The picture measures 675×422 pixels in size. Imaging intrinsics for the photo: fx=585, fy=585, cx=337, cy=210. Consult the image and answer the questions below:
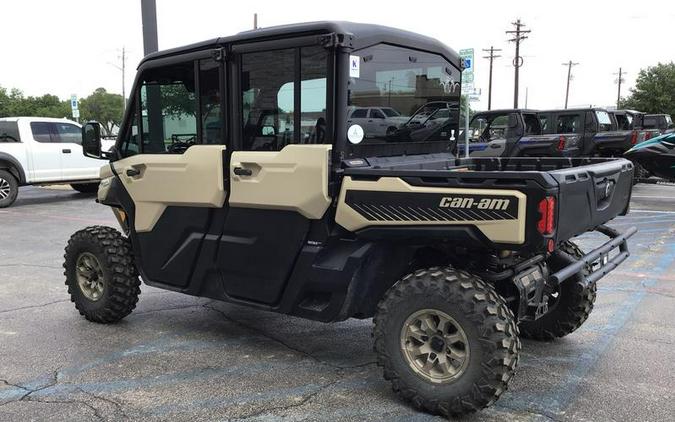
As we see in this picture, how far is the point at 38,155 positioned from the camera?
13.5m

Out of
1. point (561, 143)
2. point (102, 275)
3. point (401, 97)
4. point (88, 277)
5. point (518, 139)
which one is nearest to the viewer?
point (401, 97)

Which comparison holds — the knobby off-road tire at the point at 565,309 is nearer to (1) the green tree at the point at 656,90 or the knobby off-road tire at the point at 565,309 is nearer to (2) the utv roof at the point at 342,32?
(2) the utv roof at the point at 342,32

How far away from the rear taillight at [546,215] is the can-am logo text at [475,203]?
0.54 ft

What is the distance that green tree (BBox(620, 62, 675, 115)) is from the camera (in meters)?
44.2

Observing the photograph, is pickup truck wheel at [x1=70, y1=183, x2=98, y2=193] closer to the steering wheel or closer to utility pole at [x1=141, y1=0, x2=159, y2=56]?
utility pole at [x1=141, y1=0, x2=159, y2=56]

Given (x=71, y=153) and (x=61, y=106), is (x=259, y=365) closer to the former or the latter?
(x=71, y=153)

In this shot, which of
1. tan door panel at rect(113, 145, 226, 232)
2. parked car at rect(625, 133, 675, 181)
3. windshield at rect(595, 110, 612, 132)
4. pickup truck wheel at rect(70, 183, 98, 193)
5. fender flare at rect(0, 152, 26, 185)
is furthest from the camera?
pickup truck wheel at rect(70, 183, 98, 193)

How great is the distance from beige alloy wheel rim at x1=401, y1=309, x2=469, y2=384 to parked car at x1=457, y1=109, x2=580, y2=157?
1066 centimetres

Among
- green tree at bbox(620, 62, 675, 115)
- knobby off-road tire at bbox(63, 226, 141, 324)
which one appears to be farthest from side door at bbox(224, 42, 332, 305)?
green tree at bbox(620, 62, 675, 115)

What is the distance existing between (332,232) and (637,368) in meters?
2.25

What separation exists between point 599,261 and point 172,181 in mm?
3035

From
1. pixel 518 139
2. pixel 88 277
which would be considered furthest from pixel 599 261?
pixel 518 139

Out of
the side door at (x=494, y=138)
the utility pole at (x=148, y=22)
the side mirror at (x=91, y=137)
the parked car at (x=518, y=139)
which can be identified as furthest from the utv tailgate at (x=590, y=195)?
the side door at (x=494, y=138)

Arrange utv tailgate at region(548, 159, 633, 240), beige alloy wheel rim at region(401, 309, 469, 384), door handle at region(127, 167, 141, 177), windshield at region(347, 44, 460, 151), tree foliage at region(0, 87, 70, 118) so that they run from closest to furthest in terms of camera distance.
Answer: utv tailgate at region(548, 159, 633, 240)
beige alloy wheel rim at region(401, 309, 469, 384)
windshield at region(347, 44, 460, 151)
door handle at region(127, 167, 141, 177)
tree foliage at region(0, 87, 70, 118)
